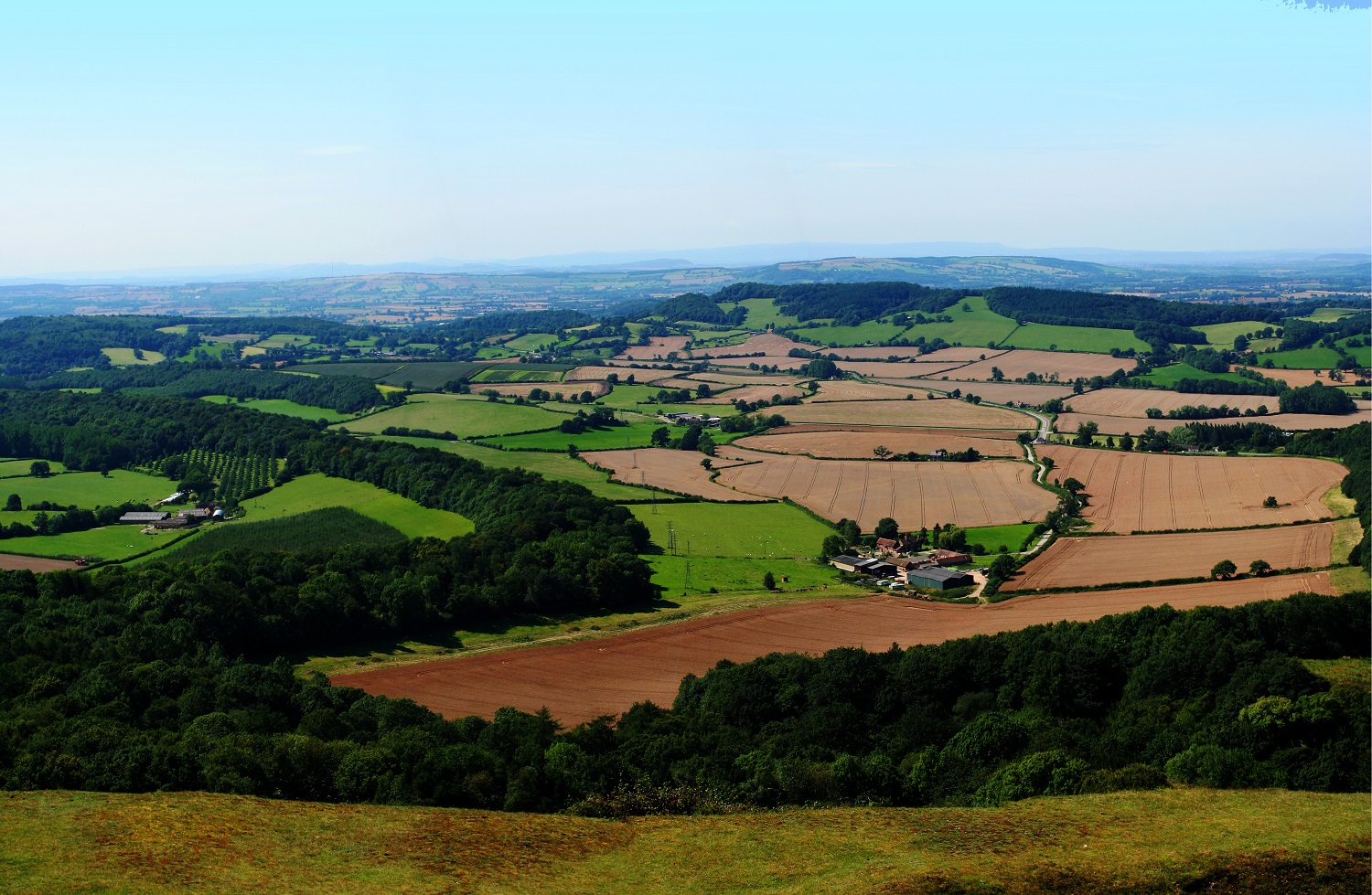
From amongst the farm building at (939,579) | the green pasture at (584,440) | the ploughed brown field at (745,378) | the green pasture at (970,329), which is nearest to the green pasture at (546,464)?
the green pasture at (584,440)

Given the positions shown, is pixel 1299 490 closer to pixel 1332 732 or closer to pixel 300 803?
pixel 1332 732

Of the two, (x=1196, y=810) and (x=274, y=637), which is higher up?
(x=1196, y=810)

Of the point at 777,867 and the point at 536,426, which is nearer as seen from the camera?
the point at 777,867

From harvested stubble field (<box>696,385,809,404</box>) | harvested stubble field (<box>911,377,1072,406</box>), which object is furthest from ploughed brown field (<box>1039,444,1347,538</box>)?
harvested stubble field (<box>696,385,809,404</box>)

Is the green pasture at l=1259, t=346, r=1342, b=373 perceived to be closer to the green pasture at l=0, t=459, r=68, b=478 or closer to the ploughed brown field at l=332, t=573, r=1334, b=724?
the ploughed brown field at l=332, t=573, r=1334, b=724

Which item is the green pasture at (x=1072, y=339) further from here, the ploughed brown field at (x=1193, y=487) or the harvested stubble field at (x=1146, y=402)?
the ploughed brown field at (x=1193, y=487)

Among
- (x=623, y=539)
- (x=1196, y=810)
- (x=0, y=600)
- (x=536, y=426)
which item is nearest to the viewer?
(x=1196, y=810)

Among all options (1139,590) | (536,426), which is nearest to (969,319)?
(536,426)
